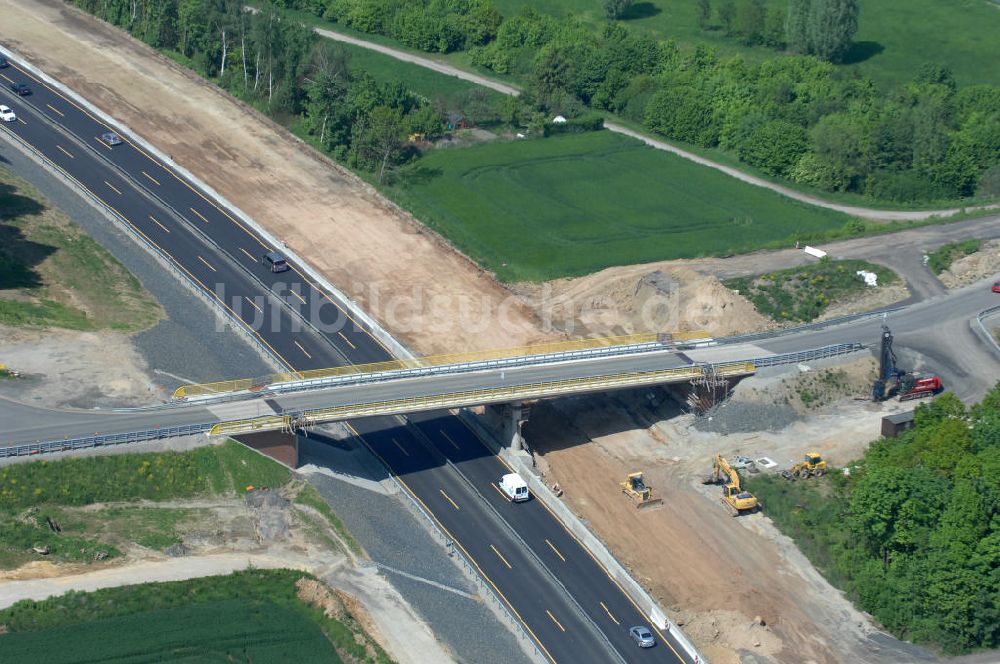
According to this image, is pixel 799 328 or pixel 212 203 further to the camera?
pixel 212 203

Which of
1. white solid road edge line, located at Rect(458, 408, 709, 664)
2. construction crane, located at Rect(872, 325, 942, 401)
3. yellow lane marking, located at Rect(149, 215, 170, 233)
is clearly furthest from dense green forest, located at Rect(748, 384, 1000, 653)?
yellow lane marking, located at Rect(149, 215, 170, 233)

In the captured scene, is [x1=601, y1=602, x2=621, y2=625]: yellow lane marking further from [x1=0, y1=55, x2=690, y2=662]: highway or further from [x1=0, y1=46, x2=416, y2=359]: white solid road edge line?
[x1=0, y1=46, x2=416, y2=359]: white solid road edge line

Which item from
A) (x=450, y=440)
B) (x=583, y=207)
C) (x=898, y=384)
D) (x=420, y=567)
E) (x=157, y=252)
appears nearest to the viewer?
(x=420, y=567)

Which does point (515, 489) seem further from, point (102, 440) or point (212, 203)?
→ point (212, 203)

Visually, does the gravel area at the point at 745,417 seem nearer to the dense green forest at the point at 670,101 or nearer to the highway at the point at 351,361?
the highway at the point at 351,361

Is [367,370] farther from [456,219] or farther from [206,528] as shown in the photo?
[456,219]

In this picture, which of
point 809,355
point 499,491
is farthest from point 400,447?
point 809,355

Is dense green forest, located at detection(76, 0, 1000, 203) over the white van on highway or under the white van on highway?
over
